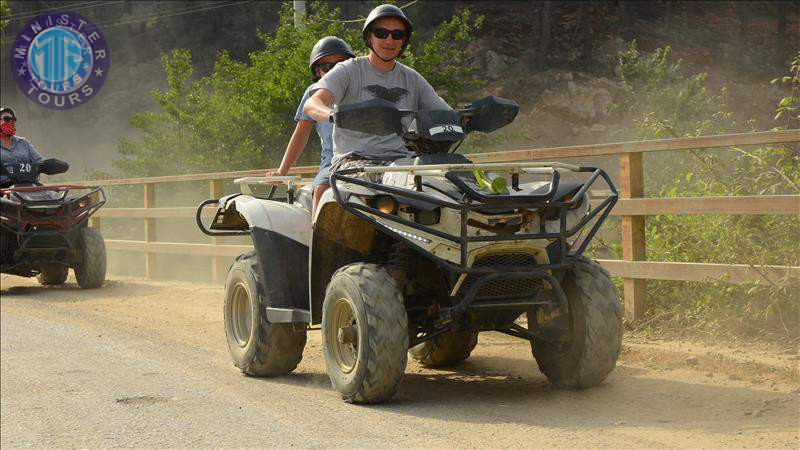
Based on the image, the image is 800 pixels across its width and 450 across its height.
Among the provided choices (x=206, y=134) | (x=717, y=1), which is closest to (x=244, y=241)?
(x=206, y=134)

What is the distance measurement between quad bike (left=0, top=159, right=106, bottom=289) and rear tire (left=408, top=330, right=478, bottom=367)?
681 cm

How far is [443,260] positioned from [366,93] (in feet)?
4.05

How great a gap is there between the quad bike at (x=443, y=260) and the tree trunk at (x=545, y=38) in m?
27.4

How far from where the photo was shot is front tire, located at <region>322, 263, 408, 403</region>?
5523 millimetres

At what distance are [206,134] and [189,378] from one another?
1372 cm

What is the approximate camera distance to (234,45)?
40281mm

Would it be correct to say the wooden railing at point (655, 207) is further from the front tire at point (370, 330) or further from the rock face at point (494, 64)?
the rock face at point (494, 64)

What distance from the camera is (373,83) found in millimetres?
6242

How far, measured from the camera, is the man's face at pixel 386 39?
6113 mm

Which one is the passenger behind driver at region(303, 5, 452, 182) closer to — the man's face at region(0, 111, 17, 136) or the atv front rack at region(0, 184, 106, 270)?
the atv front rack at region(0, 184, 106, 270)

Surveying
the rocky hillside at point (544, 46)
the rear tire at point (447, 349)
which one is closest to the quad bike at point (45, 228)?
the rear tire at point (447, 349)


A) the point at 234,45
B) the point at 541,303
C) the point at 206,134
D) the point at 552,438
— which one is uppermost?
the point at 234,45

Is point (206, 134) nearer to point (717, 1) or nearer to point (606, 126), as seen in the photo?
point (606, 126)

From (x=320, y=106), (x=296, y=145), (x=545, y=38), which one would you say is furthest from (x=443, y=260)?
(x=545, y=38)
